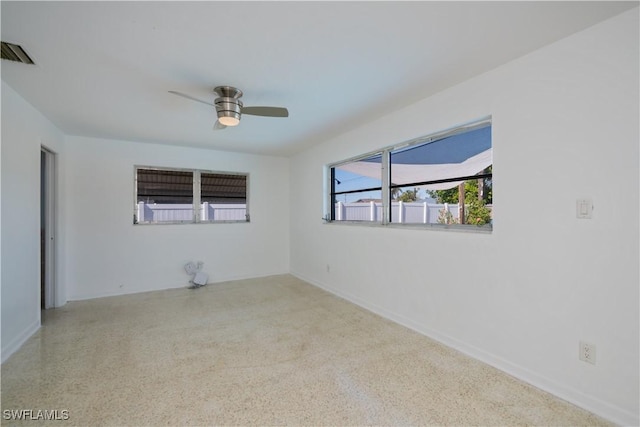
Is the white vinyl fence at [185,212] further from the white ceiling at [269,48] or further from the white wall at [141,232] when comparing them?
the white ceiling at [269,48]

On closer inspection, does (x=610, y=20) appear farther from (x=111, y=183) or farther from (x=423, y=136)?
(x=111, y=183)

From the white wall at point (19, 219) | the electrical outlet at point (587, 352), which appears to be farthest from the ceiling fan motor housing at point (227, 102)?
the electrical outlet at point (587, 352)

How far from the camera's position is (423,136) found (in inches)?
119

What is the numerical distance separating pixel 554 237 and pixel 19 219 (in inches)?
176

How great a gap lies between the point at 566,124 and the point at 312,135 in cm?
298

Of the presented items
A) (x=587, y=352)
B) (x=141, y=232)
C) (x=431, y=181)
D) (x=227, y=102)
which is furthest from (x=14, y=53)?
(x=587, y=352)

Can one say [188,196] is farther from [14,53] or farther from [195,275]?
[14,53]

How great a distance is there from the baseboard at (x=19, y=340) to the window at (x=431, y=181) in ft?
12.3

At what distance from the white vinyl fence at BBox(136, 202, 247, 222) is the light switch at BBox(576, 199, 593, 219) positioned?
483cm

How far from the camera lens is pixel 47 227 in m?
3.89

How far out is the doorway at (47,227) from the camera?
12.7 ft

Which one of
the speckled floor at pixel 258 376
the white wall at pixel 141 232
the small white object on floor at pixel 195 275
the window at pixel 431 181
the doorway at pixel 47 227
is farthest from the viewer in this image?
the small white object on floor at pixel 195 275

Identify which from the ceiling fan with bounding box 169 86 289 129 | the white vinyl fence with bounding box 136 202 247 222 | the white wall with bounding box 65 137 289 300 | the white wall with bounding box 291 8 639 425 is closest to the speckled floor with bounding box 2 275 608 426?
the white wall with bounding box 291 8 639 425

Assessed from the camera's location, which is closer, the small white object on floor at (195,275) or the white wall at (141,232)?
the white wall at (141,232)
